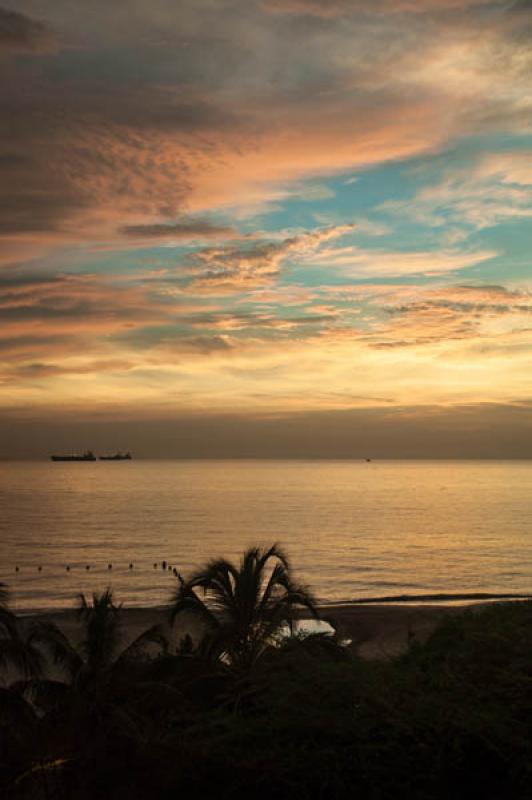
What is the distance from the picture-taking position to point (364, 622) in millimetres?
41375

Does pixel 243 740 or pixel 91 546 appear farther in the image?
pixel 91 546

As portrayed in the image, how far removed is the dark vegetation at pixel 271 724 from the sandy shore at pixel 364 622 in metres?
17.5

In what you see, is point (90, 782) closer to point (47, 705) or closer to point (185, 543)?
point (47, 705)

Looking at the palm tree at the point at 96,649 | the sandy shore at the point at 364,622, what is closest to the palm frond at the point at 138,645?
the palm tree at the point at 96,649

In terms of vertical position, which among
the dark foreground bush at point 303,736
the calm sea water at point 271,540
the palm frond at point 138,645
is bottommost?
the calm sea water at point 271,540

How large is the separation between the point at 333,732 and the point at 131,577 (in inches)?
2112

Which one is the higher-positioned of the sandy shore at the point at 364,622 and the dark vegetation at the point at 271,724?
the dark vegetation at the point at 271,724

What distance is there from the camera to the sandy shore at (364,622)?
35781 mm

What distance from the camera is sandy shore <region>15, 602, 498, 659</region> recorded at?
35781 millimetres

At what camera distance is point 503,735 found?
11.4 meters

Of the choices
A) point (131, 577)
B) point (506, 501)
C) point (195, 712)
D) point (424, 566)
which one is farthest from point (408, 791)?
point (506, 501)

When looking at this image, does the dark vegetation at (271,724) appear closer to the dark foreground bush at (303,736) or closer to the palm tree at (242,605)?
the dark foreground bush at (303,736)

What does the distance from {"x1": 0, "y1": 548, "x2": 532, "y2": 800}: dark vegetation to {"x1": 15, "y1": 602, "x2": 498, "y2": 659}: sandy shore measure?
1745 centimetres

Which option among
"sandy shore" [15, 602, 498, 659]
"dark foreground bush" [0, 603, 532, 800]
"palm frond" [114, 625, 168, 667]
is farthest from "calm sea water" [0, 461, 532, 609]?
"dark foreground bush" [0, 603, 532, 800]
